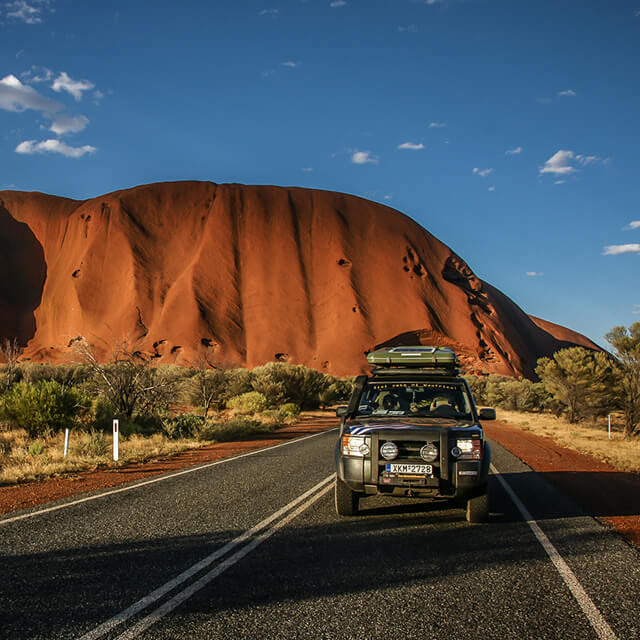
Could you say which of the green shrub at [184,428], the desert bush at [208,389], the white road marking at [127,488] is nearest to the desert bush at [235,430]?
the green shrub at [184,428]

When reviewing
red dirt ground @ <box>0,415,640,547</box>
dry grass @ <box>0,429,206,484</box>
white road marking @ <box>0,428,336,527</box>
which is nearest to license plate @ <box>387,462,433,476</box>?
red dirt ground @ <box>0,415,640,547</box>

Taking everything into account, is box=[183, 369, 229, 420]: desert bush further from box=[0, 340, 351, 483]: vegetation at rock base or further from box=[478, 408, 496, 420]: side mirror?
box=[478, 408, 496, 420]: side mirror

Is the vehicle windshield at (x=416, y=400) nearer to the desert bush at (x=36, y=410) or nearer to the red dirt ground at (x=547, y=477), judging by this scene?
the red dirt ground at (x=547, y=477)

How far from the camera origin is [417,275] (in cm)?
7775

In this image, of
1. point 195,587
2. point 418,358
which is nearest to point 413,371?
point 418,358

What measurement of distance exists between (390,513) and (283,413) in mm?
19176

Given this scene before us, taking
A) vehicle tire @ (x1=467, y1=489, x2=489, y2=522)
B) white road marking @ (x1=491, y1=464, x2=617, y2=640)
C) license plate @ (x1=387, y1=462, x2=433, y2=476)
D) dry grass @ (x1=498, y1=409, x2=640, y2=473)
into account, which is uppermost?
license plate @ (x1=387, y1=462, x2=433, y2=476)

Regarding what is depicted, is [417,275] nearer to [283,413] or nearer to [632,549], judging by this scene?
[283,413]

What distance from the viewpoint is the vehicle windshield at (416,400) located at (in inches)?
290

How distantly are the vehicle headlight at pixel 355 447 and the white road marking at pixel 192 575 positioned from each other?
1037 mm

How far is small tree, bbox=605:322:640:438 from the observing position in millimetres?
22688

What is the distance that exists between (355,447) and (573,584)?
265cm

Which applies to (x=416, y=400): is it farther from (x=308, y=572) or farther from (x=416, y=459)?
(x=308, y=572)

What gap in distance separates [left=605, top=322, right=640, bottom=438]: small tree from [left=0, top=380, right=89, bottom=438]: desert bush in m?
20.9
